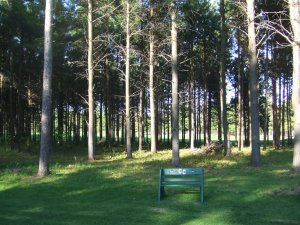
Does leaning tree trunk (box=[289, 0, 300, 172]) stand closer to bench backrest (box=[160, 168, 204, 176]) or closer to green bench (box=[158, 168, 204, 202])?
green bench (box=[158, 168, 204, 202])

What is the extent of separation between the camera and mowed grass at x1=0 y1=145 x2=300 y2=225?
24.3ft

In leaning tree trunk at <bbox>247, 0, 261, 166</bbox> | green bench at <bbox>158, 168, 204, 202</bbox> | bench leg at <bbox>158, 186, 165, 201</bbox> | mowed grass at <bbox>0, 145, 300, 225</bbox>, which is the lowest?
mowed grass at <bbox>0, 145, 300, 225</bbox>

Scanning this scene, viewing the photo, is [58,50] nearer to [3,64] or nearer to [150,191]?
[3,64]

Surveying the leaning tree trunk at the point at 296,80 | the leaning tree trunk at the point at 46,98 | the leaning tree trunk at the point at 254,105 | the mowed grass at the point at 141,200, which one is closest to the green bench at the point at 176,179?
the mowed grass at the point at 141,200

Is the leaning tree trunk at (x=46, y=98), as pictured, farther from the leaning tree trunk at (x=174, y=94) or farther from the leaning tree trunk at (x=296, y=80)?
the leaning tree trunk at (x=296, y=80)

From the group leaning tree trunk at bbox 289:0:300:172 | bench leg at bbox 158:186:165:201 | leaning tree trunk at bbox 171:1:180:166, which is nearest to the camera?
bench leg at bbox 158:186:165:201

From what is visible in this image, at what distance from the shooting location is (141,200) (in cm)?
935

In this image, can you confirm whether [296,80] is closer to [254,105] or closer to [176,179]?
[254,105]

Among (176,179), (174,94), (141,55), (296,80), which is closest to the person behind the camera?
(176,179)

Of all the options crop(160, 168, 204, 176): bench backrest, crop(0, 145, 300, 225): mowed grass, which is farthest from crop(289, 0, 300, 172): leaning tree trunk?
crop(160, 168, 204, 176): bench backrest

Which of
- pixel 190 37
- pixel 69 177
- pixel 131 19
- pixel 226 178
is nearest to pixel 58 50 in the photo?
pixel 131 19

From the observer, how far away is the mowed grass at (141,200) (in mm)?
7406

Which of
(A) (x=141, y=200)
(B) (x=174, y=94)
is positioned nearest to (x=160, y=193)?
(A) (x=141, y=200)

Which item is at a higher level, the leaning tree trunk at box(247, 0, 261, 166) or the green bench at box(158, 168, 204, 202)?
the leaning tree trunk at box(247, 0, 261, 166)
